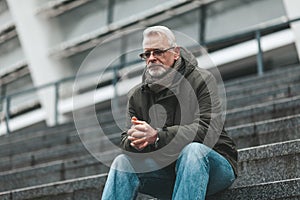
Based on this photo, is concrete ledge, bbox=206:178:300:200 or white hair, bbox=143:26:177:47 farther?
white hair, bbox=143:26:177:47

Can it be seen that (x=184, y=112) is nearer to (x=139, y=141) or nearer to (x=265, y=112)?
(x=139, y=141)

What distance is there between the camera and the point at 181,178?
4.09 metres

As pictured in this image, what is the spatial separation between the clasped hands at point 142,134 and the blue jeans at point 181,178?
15 centimetres

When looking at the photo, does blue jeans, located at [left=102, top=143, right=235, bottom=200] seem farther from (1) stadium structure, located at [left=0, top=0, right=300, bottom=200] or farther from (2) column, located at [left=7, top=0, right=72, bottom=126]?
(2) column, located at [left=7, top=0, right=72, bottom=126]

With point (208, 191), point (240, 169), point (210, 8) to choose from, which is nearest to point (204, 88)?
point (208, 191)

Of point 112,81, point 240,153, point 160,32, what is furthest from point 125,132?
point 112,81

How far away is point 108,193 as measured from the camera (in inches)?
168

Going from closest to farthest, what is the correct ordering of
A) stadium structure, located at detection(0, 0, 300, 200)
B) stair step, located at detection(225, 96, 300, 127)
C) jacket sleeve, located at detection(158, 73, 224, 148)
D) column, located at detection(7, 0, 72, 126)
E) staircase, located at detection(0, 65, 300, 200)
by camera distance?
jacket sleeve, located at detection(158, 73, 224, 148)
staircase, located at detection(0, 65, 300, 200)
stadium structure, located at detection(0, 0, 300, 200)
stair step, located at detection(225, 96, 300, 127)
column, located at detection(7, 0, 72, 126)

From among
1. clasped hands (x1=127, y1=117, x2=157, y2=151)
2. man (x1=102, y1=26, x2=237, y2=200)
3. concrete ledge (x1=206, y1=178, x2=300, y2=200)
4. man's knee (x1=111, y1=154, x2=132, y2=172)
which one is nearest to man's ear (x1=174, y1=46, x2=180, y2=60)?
man (x1=102, y1=26, x2=237, y2=200)

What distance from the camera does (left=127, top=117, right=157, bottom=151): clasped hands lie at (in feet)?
13.5

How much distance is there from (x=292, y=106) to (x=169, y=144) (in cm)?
270

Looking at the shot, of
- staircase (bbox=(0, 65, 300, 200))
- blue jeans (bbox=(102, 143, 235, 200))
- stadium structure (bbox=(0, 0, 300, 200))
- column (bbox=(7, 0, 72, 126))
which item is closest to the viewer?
blue jeans (bbox=(102, 143, 235, 200))

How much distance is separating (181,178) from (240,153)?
1141 millimetres

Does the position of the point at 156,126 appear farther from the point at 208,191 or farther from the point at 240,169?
the point at 240,169
